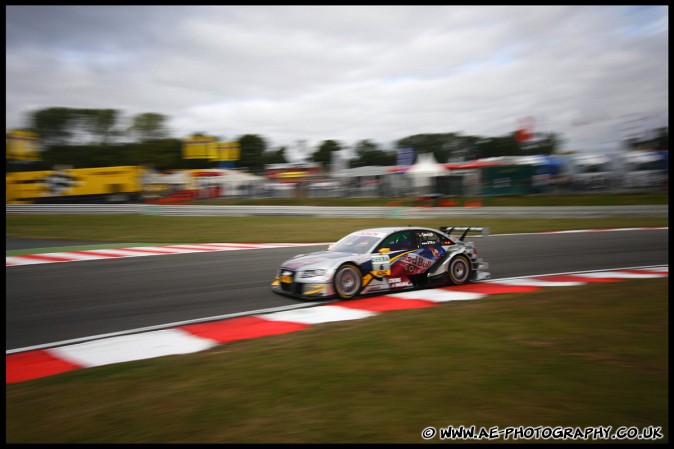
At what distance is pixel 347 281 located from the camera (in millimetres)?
7832

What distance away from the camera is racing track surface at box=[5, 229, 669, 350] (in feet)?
22.3

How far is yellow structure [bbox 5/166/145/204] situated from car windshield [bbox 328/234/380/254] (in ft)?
98.2

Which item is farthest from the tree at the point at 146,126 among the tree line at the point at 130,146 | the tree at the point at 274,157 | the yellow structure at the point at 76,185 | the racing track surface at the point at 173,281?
the racing track surface at the point at 173,281

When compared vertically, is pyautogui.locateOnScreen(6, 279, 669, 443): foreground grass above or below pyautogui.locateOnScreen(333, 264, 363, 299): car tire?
below

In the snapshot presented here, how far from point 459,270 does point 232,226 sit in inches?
522

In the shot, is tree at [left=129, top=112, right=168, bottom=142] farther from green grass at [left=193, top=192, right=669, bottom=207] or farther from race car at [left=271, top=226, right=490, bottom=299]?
race car at [left=271, top=226, right=490, bottom=299]

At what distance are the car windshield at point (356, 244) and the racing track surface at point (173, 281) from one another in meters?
1.30

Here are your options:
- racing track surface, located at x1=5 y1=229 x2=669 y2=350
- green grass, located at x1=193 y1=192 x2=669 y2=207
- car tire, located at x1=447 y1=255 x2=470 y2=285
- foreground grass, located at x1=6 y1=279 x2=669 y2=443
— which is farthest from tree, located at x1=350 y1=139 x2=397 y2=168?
foreground grass, located at x1=6 y1=279 x2=669 y2=443

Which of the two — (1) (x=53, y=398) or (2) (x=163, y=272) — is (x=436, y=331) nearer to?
(1) (x=53, y=398)

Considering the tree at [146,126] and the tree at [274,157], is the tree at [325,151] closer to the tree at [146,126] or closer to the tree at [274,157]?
the tree at [274,157]

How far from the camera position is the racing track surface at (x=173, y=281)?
680 centimetres

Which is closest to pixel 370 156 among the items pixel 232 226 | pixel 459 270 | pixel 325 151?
pixel 325 151

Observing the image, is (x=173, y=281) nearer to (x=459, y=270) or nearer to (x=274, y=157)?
(x=459, y=270)

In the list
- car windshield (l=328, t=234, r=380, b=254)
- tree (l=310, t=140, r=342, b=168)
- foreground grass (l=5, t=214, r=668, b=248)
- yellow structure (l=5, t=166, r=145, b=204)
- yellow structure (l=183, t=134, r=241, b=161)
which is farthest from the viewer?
tree (l=310, t=140, r=342, b=168)
